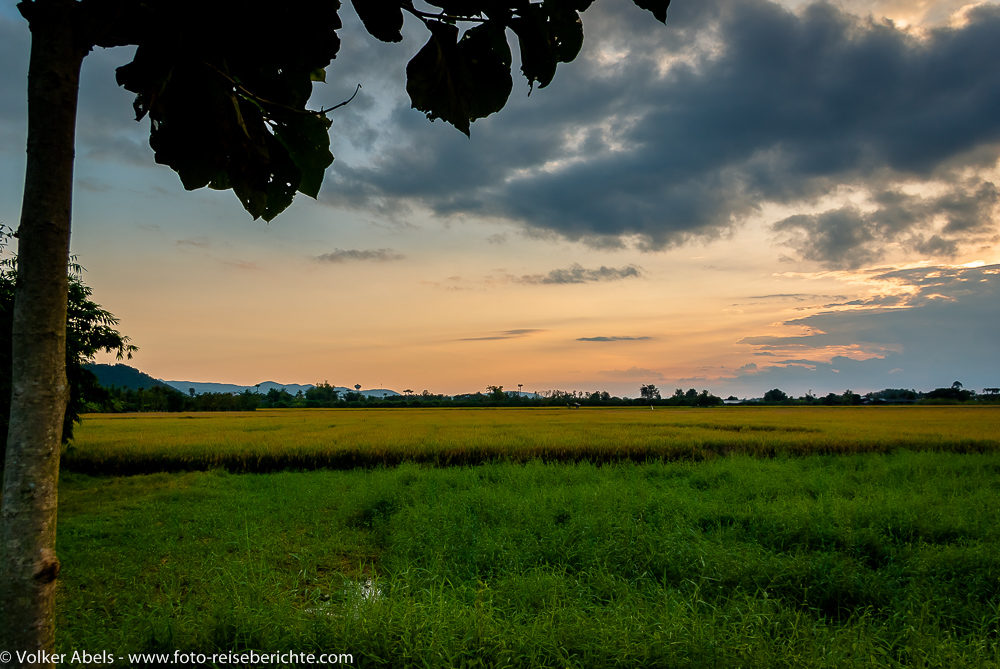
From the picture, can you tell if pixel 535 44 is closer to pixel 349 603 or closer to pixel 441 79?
pixel 441 79

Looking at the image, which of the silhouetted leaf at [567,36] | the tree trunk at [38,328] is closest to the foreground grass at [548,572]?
the tree trunk at [38,328]

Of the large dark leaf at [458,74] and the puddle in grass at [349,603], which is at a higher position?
the large dark leaf at [458,74]

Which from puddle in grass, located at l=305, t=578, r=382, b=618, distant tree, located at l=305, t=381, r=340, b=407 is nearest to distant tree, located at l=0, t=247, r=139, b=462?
puddle in grass, located at l=305, t=578, r=382, b=618

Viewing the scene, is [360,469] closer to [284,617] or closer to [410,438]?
[410,438]

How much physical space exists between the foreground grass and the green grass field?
2 cm

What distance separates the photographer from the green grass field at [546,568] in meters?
2.85

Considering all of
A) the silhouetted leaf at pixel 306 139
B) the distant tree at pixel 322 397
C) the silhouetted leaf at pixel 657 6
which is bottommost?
the distant tree at pixel 322 397

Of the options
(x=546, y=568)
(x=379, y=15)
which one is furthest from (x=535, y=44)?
(x=546, y=568)

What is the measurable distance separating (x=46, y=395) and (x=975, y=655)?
463 centimetres

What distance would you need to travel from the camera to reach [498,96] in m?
1.10

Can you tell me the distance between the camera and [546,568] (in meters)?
4.42

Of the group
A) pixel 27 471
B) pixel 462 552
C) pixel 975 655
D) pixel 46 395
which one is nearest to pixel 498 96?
pixel 46 395

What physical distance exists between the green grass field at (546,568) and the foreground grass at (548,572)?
0.07 feet

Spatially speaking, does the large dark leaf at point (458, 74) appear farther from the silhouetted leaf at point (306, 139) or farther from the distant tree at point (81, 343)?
the distant tree at point (81, 343)
